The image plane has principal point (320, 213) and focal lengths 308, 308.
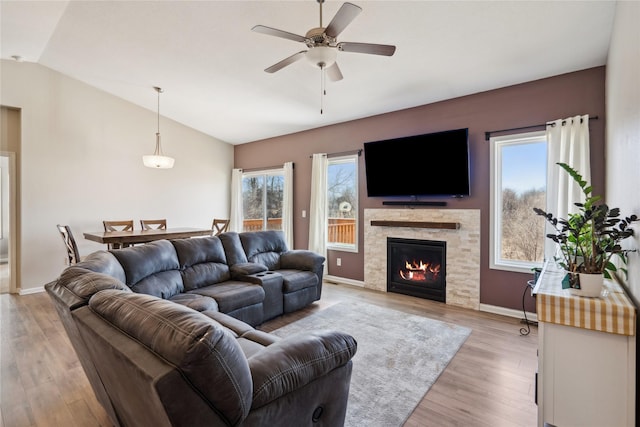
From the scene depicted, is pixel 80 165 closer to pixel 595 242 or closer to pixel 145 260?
pixel 145 260

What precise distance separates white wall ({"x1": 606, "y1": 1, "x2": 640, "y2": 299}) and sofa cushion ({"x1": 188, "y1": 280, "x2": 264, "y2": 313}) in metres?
2.95

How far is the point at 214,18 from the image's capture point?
3.12 metres

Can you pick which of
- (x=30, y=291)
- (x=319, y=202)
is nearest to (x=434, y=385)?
(x=319, y=202)

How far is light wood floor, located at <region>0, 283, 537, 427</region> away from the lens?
2000 mm

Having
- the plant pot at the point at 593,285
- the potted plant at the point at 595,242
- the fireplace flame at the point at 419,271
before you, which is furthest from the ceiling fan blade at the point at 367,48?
the fireplace flame at the point at 419,271

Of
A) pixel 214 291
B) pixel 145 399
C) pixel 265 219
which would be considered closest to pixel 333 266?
pixel 265 219

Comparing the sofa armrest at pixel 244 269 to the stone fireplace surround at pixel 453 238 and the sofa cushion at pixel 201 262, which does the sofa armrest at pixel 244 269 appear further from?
the stone fireplace surround at pixel 453 238

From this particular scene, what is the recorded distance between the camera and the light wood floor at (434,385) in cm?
200

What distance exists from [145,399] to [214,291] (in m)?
2.22

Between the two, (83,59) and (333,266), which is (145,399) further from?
(83,59)

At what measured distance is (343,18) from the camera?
2.07 m

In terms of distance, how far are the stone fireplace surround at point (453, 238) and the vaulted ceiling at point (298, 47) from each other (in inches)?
64.1

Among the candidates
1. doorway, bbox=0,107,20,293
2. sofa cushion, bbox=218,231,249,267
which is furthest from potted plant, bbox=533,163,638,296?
doorway, bbox=0,107,20,293

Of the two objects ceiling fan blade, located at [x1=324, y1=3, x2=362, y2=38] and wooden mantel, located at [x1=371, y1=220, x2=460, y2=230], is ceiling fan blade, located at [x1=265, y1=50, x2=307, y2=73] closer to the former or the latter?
ceiling fan blade, located at [x1=324, y1=3, x2=362, y2=38]
